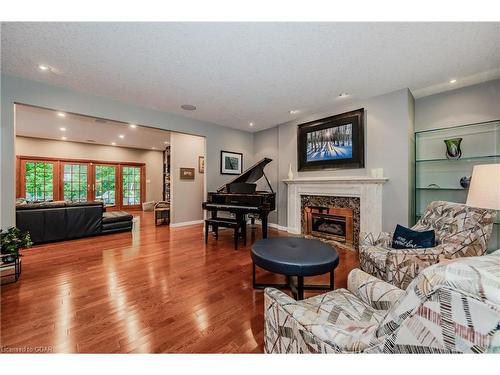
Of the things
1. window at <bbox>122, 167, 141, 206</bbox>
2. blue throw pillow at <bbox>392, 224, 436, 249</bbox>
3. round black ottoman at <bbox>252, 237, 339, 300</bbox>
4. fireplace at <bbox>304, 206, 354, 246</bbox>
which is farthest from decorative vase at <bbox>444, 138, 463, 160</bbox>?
→ window at <bbox>122, 167, 141, 206</bbox>

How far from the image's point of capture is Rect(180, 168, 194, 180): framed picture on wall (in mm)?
5676

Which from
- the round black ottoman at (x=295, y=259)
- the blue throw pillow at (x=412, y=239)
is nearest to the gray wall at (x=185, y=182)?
the round black ottoman at (x=295, y=259)

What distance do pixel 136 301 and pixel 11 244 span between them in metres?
1.82

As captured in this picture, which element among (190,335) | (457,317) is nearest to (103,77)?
(190,335)

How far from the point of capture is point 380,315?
1.16 meters

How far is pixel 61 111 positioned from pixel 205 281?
3440 mm

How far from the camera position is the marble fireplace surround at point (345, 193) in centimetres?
349

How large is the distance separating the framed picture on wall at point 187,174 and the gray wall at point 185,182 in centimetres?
8

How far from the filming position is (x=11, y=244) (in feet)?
7.99

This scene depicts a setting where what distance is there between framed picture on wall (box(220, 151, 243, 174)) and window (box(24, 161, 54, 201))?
6883mm

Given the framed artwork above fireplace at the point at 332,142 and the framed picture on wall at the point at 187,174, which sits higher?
the framed artwork above fireplace at the point at 332,142

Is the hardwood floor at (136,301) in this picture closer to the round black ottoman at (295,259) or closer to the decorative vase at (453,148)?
the round black ottoman at (295,259)

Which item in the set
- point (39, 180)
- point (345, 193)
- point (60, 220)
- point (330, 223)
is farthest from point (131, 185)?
point (345, 193)

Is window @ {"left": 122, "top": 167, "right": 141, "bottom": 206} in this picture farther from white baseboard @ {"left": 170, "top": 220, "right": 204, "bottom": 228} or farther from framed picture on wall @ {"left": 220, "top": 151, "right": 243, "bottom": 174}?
framed picture on wall @ {"left": 220, "top": 151, "right": 243, "bottom": 174}
